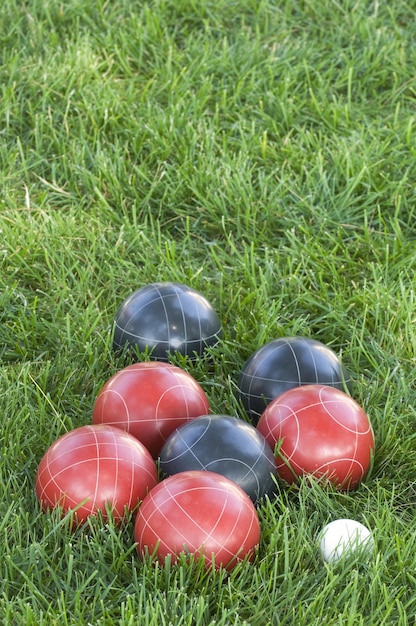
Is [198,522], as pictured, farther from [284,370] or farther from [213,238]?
[213,238]

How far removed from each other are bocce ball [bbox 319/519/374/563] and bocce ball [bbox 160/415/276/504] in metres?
0.27

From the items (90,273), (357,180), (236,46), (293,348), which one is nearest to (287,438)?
(293,348)

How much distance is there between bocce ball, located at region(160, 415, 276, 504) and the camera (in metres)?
3.05

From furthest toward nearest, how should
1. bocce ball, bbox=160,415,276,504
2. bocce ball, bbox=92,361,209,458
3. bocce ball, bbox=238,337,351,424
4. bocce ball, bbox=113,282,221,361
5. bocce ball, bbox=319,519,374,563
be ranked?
bocce ball, bbox=113,282,221,361, bocce ball, bbox=238,337,351,424, bocce ball, bbox=92,361,209,458, bocce ball, bbox=160,415,276,504, bocce ball, bbox=319,519,374,563

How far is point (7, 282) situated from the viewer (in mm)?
4324

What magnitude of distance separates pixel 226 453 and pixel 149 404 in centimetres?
39

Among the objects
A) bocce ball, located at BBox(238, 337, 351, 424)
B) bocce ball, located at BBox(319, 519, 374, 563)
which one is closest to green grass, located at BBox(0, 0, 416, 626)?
bocce ball, located at BBox(319, 519, 374, 563)

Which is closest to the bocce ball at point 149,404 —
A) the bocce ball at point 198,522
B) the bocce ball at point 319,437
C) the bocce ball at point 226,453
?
the bocce ball at point 226,453

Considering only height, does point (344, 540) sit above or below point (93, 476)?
below

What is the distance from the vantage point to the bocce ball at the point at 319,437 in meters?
3.19

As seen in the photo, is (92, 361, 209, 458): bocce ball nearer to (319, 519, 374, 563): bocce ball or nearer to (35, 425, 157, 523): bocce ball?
(35, 425, 157, 523): bocce ball

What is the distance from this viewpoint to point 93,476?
2.97 m

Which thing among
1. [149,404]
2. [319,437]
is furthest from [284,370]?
[149,404]

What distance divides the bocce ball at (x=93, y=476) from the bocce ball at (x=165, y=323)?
710mm
